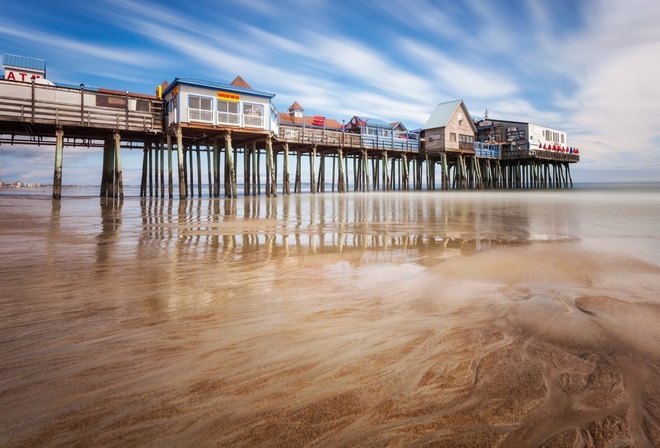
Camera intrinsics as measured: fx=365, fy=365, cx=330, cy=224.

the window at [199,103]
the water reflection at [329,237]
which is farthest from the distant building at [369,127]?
the water reflection at [329,237]

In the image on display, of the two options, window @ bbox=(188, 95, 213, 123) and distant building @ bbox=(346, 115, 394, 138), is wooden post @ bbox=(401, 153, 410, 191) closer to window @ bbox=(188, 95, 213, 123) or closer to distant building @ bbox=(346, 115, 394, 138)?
distant building @ bbox=(346, 115, 394, 138)

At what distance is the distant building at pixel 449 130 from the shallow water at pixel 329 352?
1652 inches

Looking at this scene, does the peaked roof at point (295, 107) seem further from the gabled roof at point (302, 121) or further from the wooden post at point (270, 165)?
the wooden post at point (270, 165)

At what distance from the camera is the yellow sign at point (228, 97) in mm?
24281

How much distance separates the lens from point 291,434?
1412mm

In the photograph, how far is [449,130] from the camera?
4406 centimetres

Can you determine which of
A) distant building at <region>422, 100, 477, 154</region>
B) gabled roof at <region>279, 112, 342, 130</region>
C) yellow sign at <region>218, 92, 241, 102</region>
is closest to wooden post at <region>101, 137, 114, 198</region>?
yellow sign at <region>218, 92, 241, 102</region>

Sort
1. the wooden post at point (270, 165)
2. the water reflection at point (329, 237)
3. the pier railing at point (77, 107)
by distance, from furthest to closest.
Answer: the wooden post at point (270, 165) → the pier railing at point (77, 107) → the water reflection at point (329, 237)

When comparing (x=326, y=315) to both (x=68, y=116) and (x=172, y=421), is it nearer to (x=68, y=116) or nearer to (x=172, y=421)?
(x=172, y=421)

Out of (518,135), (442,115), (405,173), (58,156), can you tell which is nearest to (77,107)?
(58,156)

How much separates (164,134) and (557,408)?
28238 mm

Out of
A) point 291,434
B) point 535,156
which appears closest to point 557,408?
point 291,434

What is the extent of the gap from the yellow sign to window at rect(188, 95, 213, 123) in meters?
0.79

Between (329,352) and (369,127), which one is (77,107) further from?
(369,127)
